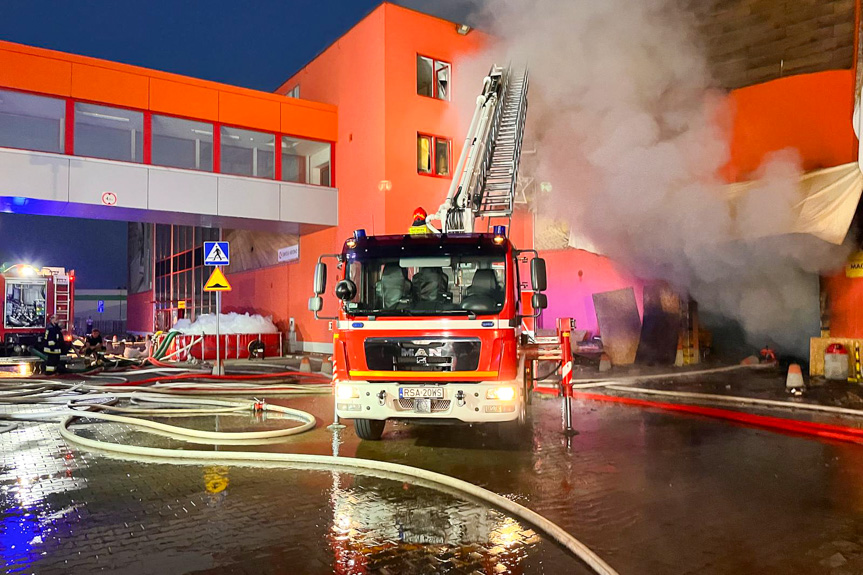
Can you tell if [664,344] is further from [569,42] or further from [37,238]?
[37,238]

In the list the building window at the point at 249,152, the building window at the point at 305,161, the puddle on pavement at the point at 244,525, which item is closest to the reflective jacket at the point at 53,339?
the building window at the point at 249,152

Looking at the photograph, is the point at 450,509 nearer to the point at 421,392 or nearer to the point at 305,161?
the point at 421,392

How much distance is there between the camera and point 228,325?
755 inches

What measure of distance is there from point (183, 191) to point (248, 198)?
1.83 m

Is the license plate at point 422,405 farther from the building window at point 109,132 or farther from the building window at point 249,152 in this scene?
the building window at point 249,152

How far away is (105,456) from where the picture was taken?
6395 mm

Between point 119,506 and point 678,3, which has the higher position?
point 678,3

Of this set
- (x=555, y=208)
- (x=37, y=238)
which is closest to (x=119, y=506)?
(x=555, y=208)

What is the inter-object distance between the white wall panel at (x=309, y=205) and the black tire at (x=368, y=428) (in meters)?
13.4

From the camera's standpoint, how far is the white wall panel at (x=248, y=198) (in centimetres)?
1852

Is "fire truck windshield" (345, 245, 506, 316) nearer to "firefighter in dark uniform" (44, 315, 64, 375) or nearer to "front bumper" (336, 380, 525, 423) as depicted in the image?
"front bumper" (336, 380, 525, 423)

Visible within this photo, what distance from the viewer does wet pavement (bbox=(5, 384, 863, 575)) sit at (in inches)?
145

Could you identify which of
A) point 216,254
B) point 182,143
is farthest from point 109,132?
point 216,254

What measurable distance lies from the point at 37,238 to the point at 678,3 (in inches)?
2648
